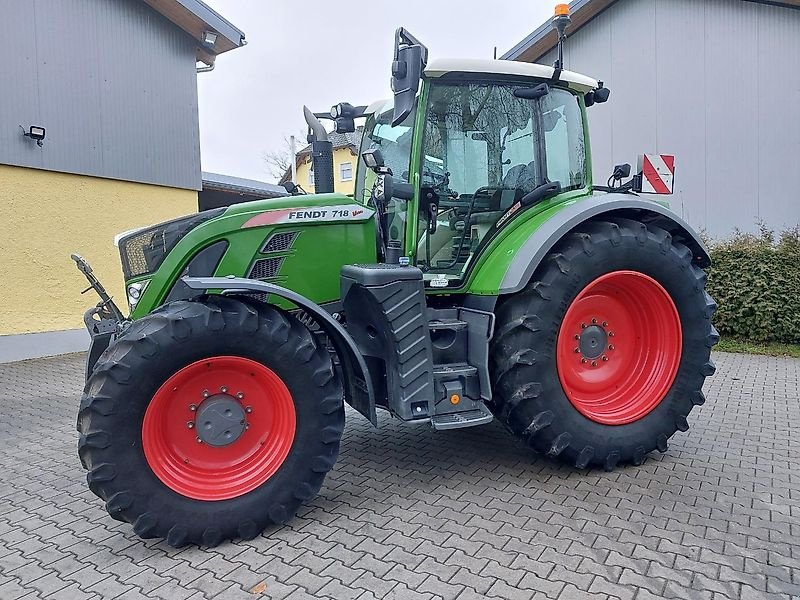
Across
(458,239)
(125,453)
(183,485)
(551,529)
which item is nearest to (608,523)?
(551,529)

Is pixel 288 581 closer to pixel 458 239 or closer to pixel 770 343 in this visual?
pixel 458 239

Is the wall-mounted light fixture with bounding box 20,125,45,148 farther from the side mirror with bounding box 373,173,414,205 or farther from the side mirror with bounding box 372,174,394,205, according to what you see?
the side mirror with bounding box 373,173,414,205

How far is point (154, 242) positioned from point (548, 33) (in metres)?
10.3

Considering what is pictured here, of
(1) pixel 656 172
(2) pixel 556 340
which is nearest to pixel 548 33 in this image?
(1) pixel 656 172

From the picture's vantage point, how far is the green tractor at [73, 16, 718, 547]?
2.85 metres

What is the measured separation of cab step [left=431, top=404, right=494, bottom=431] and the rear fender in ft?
2.34


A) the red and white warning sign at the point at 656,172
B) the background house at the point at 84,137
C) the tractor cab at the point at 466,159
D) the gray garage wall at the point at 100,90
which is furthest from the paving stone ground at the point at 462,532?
the gray garage wall at the point at 100,90

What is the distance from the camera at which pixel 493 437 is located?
4.48 m

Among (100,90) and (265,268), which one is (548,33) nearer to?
(100,90)

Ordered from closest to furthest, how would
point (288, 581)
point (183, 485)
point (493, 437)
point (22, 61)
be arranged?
point (288, 581) < point (183, 485) < point (493, 437) < point (22, 61)

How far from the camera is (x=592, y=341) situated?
153 inches

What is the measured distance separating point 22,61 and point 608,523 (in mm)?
8818

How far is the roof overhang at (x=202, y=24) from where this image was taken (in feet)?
30.5

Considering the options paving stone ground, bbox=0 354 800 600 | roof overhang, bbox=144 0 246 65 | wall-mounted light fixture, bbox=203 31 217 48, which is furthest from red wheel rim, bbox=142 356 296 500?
wall-mounted light fixture, bbox=203 31 217 48
